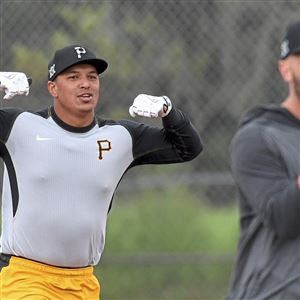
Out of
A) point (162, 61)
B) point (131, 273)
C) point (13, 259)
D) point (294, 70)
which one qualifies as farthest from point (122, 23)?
point (294, 70)

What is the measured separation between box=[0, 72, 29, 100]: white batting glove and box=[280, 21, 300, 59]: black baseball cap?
1465mm

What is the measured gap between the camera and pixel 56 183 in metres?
5.72

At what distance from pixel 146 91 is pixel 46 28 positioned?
0.94 m

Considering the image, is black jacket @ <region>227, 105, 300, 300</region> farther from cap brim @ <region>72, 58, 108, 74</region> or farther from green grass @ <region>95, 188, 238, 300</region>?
green grass @ <region>95, 188, 238, 300</region>

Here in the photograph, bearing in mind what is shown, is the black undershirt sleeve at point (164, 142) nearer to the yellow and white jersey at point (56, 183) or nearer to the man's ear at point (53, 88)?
the yellow and white jersey at point (56, 183)

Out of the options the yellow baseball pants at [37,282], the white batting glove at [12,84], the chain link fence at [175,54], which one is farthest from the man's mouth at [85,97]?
the chain link fence at [175,54]

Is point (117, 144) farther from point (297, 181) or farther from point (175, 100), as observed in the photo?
point (175, 100)

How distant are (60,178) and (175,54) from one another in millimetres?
3265

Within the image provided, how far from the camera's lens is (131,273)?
8.95 meters

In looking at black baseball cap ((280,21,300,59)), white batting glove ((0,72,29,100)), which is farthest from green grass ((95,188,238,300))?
black baseball cap ((280,21,300,59))

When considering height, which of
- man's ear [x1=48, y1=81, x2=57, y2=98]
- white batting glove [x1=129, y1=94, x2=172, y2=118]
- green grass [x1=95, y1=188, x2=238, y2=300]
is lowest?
green grass [x1=95, y1=188, x2=238, y2=300]

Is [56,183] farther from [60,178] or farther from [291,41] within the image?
[291,41]

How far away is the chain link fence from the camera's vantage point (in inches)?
331

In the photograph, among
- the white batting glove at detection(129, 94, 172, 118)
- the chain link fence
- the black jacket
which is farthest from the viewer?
the chain link fence
